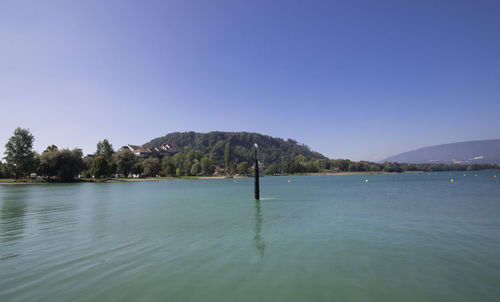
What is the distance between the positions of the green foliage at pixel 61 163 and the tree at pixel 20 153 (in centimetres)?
490

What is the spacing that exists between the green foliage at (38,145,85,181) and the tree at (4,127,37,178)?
4897 millimetres

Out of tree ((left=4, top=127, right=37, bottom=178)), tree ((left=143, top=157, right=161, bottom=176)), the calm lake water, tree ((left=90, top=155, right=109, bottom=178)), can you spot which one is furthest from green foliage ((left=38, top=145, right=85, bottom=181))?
the calm lake water

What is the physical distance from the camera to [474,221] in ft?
74.1

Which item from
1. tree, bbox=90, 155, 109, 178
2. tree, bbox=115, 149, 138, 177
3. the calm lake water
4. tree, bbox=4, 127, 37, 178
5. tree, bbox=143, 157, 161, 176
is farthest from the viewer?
tree, bbox=143, 157, 161, 176

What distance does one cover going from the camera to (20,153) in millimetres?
107125

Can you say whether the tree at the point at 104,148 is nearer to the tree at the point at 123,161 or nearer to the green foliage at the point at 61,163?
the tree at the point at 123,161

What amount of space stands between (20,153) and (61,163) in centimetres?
1490

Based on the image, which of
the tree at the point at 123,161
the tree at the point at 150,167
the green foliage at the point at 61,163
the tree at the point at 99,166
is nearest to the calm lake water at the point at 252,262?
the green foliage at the point at 61,163

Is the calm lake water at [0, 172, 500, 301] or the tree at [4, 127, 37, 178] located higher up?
the tree at [4, 127, 37, 178]

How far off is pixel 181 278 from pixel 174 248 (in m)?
4.79

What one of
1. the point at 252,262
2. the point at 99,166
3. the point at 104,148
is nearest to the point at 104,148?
the point at 104,148

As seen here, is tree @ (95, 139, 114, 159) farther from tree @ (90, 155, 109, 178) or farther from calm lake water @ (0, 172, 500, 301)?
calm lake water @ (0, 172, 500, 301)

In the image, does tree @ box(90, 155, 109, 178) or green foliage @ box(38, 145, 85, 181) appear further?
tree @ box(90, 155, 109, 178)

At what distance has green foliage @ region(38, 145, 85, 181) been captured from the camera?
108250mm
